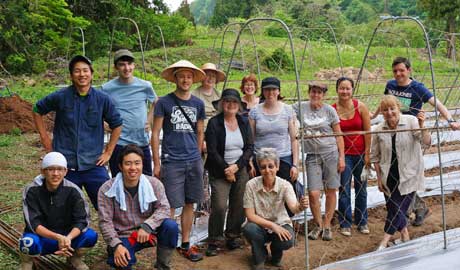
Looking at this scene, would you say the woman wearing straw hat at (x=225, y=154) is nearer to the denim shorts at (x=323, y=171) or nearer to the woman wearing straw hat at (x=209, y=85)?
the woman wearing straw hat at (x=209, y=85)

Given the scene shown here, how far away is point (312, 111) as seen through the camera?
4.41 metres

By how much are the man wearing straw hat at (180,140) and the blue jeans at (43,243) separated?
0.69 m

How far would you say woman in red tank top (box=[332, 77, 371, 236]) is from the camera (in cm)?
448

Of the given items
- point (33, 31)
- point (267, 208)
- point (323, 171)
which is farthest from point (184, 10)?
point (267, 208)

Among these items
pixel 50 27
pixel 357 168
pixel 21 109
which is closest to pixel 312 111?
pixel 357 168

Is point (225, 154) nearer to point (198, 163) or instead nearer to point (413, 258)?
point (198, 163)

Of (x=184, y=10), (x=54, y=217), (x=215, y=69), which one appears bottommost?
(x=54, y=217)

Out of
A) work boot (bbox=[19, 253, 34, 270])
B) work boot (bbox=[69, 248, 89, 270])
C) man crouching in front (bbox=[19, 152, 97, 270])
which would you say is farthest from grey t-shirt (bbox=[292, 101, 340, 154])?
work boot (bbox=[19, 253, 34, 270])

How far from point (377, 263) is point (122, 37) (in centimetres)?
1567

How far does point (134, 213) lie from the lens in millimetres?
3566

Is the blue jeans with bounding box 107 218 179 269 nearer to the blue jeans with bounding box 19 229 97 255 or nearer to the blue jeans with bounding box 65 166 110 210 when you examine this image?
the blue jeans with bounding box 19 229 97 255

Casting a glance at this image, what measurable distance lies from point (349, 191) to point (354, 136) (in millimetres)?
528

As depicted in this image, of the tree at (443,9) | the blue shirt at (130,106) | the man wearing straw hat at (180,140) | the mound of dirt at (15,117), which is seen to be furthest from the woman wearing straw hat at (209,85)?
the tree at (443,9)

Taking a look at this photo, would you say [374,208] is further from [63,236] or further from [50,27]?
[50,27]
